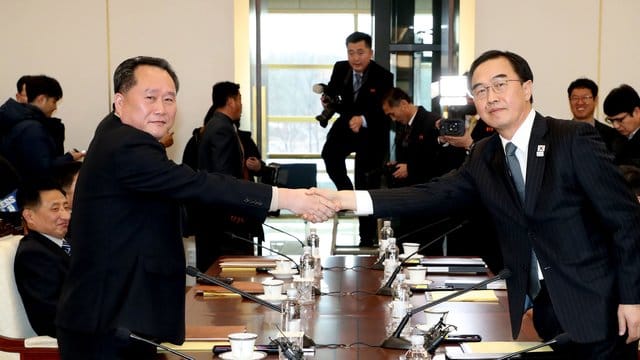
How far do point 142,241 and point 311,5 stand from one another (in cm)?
1095

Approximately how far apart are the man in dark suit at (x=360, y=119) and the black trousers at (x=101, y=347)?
15.8 feet

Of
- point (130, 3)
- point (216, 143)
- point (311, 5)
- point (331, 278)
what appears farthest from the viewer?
point (311, 5)

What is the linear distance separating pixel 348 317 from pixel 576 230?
93 cm

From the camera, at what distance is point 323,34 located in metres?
13.4

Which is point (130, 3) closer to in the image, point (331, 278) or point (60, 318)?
point (331, 278)

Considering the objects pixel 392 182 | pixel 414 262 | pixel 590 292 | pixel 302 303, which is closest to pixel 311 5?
pixel 392 182

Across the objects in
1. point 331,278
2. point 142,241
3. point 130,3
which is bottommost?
point 331,278

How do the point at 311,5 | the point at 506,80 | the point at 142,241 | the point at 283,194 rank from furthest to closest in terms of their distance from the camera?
the point at 311,5 → the point at 283,194 → the point at 506,80 → the point at 142,241

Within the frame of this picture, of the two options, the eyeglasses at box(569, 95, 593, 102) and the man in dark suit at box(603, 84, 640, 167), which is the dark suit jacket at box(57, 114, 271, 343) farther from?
the eyeglasses at box(569, 95, 593, 102)

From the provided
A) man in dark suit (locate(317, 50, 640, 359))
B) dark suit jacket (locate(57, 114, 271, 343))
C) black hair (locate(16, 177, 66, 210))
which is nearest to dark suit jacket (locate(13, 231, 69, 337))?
black hair (locate(16, 177, 66, 210))

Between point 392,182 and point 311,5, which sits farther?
point 311,5

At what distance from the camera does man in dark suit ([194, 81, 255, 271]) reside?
5.99 m

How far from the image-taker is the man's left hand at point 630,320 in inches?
102

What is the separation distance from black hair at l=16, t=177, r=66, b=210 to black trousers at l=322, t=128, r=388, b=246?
3.71 m
